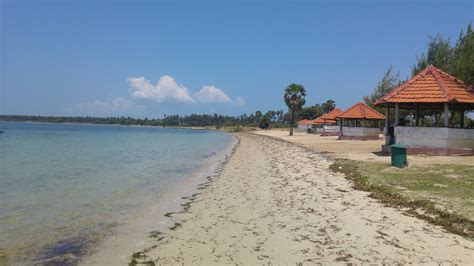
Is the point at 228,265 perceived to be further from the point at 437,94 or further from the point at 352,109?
the point at 352,109

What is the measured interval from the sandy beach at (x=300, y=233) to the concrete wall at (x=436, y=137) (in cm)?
1001

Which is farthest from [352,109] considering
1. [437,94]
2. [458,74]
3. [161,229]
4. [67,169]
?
[161,229]

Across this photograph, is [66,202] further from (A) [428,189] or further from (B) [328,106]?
(B) [328,106]

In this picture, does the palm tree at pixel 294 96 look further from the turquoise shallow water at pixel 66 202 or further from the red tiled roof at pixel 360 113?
the turquoise shallow water at pixel 66 202

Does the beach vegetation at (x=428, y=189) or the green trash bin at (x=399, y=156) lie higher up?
the green trash bin at (x=399, y=156)

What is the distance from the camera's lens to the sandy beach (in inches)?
242

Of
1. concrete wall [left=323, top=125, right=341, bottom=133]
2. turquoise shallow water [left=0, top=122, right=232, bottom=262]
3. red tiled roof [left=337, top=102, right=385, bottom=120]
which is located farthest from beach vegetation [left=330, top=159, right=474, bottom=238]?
concrete wall [left=323, top=125, right=341, bottom=133]

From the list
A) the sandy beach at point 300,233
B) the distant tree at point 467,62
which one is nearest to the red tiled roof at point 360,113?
the distant tree at point 467,62

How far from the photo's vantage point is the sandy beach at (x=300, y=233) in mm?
6148

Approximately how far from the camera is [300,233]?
745cm

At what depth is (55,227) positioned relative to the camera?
8.75 m

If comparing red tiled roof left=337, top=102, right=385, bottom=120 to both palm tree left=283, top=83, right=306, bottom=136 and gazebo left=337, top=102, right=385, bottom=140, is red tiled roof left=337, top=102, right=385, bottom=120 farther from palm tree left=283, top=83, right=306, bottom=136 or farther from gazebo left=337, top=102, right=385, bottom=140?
palm tree left=283, top=83, right=306, bottom=136

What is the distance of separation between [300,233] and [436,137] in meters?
14.9

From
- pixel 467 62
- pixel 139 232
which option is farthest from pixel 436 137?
pixel 139 232
